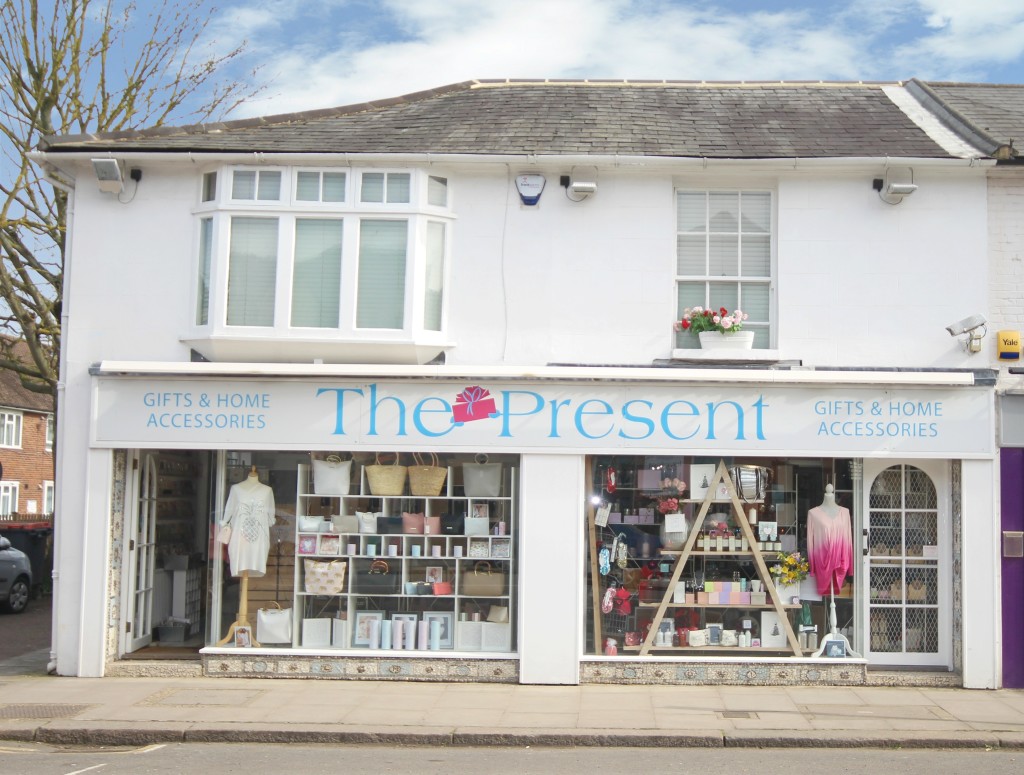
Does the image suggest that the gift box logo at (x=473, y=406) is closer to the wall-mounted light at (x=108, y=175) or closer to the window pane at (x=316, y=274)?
the window pane at (x=316, y=274)

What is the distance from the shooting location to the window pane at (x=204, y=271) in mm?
11234

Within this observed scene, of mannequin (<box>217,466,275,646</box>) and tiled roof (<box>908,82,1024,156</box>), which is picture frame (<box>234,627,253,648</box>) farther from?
→ tiled roof (<box>908,82,1024,156</box>)

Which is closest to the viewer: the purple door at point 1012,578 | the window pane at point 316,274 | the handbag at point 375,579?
the purple door at point 1012,578

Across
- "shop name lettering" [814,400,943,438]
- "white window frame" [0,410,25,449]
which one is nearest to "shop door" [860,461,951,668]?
"shop name lettering" [814,400,943,438]

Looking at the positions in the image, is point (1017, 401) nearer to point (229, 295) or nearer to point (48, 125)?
point (229, 295)

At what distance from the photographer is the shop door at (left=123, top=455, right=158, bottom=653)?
11.6 meters

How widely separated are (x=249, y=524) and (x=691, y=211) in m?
5.95

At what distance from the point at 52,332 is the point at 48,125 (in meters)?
3.48

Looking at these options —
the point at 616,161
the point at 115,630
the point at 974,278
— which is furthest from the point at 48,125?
the point at 974,278

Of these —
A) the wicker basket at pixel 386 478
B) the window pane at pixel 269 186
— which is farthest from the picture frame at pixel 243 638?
the window pane at pixel 269 186

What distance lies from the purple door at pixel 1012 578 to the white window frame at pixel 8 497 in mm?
35124

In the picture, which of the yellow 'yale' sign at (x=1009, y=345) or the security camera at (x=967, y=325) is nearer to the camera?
the security camera at (x=967, y=325)

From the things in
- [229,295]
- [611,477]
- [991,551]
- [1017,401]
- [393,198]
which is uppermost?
[393,198]

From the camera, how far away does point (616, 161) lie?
11.1 m
